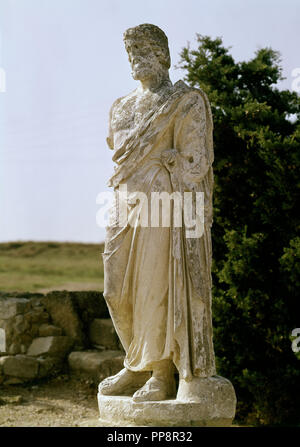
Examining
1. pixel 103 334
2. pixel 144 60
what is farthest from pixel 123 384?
pixel 103 334

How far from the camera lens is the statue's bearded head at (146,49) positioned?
546 cm

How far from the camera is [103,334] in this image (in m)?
9.20

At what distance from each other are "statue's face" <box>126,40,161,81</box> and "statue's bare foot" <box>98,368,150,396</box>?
97.8 inches

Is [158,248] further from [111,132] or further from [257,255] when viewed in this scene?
[257,255]

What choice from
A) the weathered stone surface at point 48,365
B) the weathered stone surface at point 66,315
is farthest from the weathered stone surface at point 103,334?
the weathered stone surface at point 48,365

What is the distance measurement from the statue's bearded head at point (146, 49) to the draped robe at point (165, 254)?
282mm

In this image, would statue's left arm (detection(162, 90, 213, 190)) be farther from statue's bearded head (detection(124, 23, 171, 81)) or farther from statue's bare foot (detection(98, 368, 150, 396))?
statue's bare foot (detection(98, 368, 150, 396))

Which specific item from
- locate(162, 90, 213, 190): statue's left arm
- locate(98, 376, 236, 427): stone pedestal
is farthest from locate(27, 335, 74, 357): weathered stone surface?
locate(162, 90, 213, 190): statue's left arm

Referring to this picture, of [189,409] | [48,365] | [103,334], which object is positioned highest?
[189,409]

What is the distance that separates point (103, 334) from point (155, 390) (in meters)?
4.22

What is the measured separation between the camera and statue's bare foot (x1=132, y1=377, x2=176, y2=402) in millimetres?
5008

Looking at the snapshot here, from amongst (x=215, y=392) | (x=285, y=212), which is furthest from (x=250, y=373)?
(x=215, y=392)

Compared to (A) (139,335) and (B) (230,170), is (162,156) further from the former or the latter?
(B) (230,170)

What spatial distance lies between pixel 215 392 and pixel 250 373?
3.15 m
